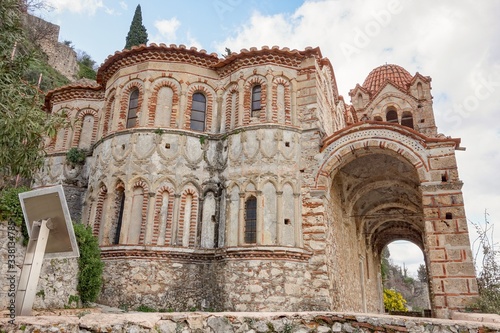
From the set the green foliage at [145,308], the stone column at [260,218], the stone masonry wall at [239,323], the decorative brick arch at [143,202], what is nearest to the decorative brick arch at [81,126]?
the decorative brick arch at [143,202]

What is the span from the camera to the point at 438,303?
1152 cm

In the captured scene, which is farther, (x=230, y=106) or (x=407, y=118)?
(x=407, y=118)

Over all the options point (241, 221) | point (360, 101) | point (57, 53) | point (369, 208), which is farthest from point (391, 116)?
point (57, 53)

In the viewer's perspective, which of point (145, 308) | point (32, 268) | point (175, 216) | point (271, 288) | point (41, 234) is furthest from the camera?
point (175, 216)

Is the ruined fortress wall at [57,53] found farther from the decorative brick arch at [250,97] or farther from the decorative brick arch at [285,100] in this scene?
the decorative brick arch at [285,100]

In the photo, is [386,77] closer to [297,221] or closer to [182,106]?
[182,106]

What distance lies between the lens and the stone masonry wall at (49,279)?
8.91 m

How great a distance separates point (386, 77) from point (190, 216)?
19285mm

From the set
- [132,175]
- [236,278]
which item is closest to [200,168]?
[132,175]

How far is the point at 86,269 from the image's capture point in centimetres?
1088

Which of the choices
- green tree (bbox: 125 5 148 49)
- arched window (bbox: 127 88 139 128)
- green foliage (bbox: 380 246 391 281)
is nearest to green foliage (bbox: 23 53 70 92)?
green tree (bbox: 125 5 148 49)

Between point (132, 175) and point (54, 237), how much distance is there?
7883mm

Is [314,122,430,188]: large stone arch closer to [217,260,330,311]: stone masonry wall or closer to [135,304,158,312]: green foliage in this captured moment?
[217,260,330,311]: stone masonry wall

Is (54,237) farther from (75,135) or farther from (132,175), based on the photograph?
(75,135)
